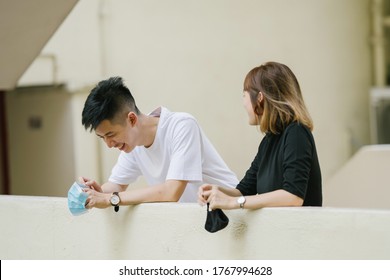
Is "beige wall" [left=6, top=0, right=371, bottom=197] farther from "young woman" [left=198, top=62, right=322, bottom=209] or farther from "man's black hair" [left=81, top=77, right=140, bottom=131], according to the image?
"young woman" [left=198, top=62, right=322, bottom=209]

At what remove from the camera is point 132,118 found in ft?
10.9

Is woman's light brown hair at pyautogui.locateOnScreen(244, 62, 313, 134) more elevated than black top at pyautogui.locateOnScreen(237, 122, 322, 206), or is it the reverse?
woman's light brown hair at pyautogui.locateOnScreen(244, 62, 313, 134)

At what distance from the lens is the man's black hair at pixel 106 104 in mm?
3230

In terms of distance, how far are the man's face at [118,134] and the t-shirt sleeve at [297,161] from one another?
0.82 meters

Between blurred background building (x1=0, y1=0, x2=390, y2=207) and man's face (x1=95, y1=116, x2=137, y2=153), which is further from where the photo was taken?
blurred background building (x1=0, y1=0, x2=390, y2=207)

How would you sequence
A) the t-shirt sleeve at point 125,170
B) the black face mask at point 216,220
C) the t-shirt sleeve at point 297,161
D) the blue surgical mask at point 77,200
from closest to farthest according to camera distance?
the t-shirt sleeve at point 297,161 < the black face mask at point 216,220 < the blue surgical mask at point 77,200 < the t-shirt sleeve at point 125,170

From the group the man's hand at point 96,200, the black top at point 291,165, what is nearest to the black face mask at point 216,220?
the black top at point 291,165

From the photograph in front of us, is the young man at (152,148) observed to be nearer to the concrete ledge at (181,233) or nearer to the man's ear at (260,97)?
the concrete ledge at (181,233)

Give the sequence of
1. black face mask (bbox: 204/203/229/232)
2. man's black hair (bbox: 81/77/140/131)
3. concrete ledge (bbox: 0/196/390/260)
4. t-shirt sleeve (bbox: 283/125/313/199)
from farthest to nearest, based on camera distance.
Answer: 1. man's black hair (bbox: 81/77/140/131)
2. black face mask (bbox: 204/203/229/232)
3. t-shirt sleeve (bbox: 283/125/313/199)
4. concrete ledge (bbox: 0/196/390/260)

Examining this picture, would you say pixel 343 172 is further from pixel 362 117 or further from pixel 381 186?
pixel 362 117

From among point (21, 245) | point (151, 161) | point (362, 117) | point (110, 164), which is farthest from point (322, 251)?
point (362, 117)

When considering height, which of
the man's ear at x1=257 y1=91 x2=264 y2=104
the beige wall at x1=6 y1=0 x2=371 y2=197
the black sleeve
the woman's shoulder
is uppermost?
the beige wall at x1=6 y1=0 x2=371 y2=197

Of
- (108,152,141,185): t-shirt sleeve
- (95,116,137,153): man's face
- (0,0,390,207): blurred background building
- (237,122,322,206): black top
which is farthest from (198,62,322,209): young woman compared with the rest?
(0,0,390,207): blurred background building

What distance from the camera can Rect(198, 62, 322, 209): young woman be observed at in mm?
2754
